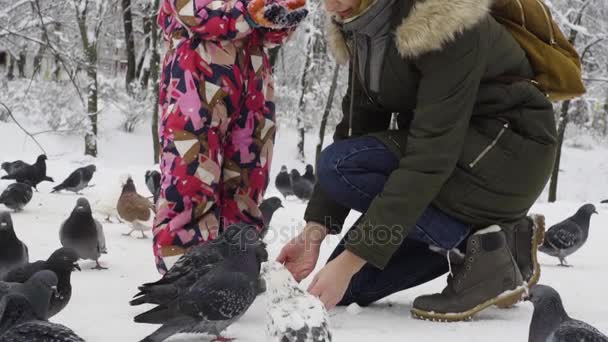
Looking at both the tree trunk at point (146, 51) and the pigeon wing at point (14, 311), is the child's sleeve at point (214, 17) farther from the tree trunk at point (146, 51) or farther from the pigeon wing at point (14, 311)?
the tree trunk at point (146, 51)

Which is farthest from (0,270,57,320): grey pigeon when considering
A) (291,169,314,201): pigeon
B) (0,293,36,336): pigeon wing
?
(291,169,314,201): pigeon

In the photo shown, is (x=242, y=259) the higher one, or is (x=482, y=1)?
(x=482, y=1)

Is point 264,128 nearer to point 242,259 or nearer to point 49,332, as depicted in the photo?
point 242,259

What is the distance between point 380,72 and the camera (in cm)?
279

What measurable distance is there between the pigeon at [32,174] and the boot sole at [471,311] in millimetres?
6347

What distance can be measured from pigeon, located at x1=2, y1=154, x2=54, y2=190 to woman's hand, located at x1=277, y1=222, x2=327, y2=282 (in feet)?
19.9

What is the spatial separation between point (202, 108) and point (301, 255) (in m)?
0.92

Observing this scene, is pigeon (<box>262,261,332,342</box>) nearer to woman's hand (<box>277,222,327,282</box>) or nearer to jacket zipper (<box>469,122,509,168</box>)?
woman's hand (<box>277,222,327,282</box>)

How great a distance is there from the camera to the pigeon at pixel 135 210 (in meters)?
5.23

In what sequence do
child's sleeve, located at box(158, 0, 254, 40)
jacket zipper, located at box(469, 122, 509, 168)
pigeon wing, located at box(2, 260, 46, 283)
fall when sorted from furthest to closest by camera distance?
child's sleeve, located at box(158, 0, 254, 40), pigeon wing, located at box(2, 260, 46, 283), jacket zipper, located at box(469, 122, 509, 168)

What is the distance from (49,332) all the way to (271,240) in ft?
10.5

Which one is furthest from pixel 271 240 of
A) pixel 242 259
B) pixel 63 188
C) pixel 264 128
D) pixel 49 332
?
pixel 63 188

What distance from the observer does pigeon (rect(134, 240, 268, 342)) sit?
2408 millimetres

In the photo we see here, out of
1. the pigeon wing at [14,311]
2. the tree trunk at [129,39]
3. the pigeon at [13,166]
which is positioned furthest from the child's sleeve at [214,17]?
the tree trunk at [129,39]
